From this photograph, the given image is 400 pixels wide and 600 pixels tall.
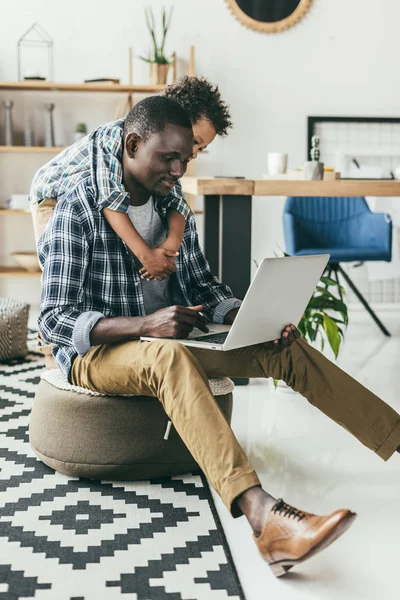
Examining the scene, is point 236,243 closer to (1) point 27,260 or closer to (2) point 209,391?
(2) point 209,391

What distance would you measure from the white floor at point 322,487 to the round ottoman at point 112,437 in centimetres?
21

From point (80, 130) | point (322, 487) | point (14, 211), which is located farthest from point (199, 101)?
point (14, 211)

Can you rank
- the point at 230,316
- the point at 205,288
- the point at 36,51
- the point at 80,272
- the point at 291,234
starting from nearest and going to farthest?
the point at 80,272 → the point at 230,316 → the point at 205,288 → the point at 291,234 → the point at 36,51

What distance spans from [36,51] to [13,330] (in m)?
2.24

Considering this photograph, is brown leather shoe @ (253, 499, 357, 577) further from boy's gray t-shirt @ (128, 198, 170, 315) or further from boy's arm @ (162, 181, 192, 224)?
boy's arm @ (162, 181, 192, 224)

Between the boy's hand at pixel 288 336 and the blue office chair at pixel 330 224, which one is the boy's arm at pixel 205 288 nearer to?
the boy's hand at pixel 288 336

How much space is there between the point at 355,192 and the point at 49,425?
1.55 meters

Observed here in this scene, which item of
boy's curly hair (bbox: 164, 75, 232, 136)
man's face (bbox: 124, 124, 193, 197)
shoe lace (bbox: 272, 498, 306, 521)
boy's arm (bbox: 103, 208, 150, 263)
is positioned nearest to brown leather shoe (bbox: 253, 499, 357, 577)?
shoe lace (bbox: 272, 498, 306, 521)

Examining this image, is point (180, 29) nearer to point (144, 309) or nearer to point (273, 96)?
point (273, 96)

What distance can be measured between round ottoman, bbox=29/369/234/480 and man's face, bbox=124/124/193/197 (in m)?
0.60

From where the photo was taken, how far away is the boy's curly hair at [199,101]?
2684mm

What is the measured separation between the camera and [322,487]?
2166 millimetres

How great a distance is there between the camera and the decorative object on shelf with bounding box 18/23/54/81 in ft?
16.3

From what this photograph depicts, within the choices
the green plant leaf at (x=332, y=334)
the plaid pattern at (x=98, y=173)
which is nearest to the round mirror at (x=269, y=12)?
the green plant leaf at (x=332, y=334)
